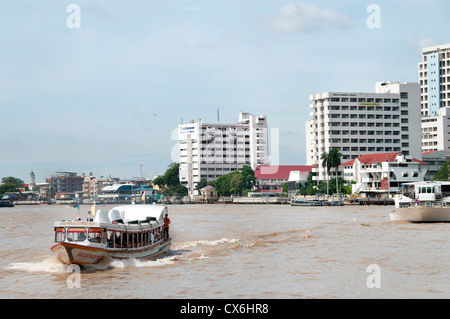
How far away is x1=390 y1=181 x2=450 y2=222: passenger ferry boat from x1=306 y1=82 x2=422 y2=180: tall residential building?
10783 cm

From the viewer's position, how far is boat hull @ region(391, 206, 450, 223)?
198 feet

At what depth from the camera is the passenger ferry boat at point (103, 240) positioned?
31.0 meters

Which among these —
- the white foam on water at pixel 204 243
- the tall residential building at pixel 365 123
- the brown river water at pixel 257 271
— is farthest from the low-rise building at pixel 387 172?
the white foam on water at pixel 204 243

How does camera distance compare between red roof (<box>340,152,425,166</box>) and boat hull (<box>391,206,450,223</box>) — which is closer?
boat hull (<box>391,206,450,223</box>)

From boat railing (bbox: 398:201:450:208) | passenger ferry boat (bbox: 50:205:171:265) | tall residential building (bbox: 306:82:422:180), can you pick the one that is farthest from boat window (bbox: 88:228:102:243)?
tall residential building (bbox: 306:82:422:180)

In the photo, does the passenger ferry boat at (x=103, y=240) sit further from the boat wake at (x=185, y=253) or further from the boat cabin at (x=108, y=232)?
the boat wake at (x=185, y=253)

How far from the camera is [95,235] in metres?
31.8

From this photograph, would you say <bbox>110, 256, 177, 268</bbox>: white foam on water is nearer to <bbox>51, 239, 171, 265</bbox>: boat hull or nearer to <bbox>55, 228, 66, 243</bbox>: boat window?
<bbox>51, 239, 171, 265</bbox>: boat hull

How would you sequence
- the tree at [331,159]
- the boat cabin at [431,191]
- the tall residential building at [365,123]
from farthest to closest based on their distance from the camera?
the tall residential building at [365,123] < the tree at [331,159] < the boat cabin at [431,191]

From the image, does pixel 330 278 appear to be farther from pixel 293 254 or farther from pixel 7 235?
pixel 7 235

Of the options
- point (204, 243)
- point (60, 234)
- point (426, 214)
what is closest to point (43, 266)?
point (60, 234)

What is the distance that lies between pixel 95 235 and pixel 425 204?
4003cm
